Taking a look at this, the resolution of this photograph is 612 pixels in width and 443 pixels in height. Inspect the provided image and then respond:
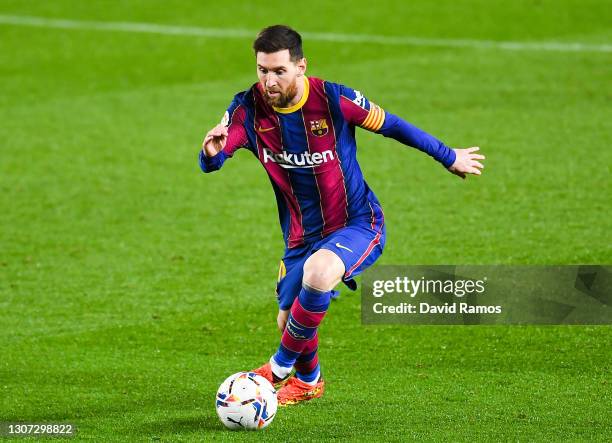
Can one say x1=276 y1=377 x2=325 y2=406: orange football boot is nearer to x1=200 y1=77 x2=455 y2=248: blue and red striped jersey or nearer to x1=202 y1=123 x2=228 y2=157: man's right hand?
x1=200 y1=77 x2=455 y2=248: blue and red striped jersey

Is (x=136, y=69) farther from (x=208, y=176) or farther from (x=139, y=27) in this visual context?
(x=208, y=176)

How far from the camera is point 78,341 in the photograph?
27.8 ft

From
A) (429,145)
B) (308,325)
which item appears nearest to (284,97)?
(429,145)

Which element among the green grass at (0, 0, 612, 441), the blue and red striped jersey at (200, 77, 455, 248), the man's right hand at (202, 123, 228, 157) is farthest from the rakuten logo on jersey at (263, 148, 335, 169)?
the green grass at (0, 0, 612, 441)

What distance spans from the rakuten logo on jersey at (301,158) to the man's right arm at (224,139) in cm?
18

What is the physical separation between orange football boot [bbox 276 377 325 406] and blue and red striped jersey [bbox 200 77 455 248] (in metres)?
0.84

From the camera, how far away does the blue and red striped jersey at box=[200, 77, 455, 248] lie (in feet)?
21.9

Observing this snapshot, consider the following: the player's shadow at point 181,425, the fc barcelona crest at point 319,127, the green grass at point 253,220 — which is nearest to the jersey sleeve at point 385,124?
the fc barcelona crest at point 319,127

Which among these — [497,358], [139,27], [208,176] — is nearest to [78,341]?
[497,358]

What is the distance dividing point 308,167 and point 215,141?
627 millimetres

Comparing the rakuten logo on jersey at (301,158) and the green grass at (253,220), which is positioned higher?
the rakuten logo on jersey at (301,158)

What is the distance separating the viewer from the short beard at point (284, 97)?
6.52 meters

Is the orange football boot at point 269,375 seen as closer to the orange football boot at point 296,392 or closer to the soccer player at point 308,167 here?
the soccer player at point 308,167

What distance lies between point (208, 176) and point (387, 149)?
2147 millimetres
